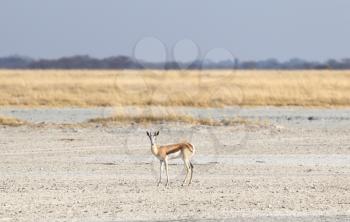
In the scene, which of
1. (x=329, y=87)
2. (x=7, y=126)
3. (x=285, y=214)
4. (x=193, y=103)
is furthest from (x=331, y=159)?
(x=329, y=87)

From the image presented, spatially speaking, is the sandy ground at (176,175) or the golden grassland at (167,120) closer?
the sandy ground at (176,175)

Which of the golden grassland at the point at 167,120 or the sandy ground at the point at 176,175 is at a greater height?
the sandy ground at the point at 176,175

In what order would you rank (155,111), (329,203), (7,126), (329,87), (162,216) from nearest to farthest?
(162,216) → (329,203) → (7,126) → (155,111) → (329,87)

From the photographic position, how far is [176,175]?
57.8 ft

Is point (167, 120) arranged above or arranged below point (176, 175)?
below

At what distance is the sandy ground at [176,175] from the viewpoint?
1363 centimetres

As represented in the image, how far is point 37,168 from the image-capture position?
1902 centimetres

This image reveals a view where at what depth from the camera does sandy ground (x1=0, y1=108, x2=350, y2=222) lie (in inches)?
537

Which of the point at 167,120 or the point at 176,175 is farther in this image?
the point at 167,120

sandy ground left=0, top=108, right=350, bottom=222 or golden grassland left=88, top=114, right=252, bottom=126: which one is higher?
sandy ground left=0, top=108, right=350, bottom=222

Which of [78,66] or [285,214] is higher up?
[285,214]

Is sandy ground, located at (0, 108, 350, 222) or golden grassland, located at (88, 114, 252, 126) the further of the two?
golden grassland, located at (88, 114, 252, 126)

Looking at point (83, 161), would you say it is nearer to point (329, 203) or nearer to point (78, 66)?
point (329, 203)

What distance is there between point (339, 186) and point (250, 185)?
141cm
